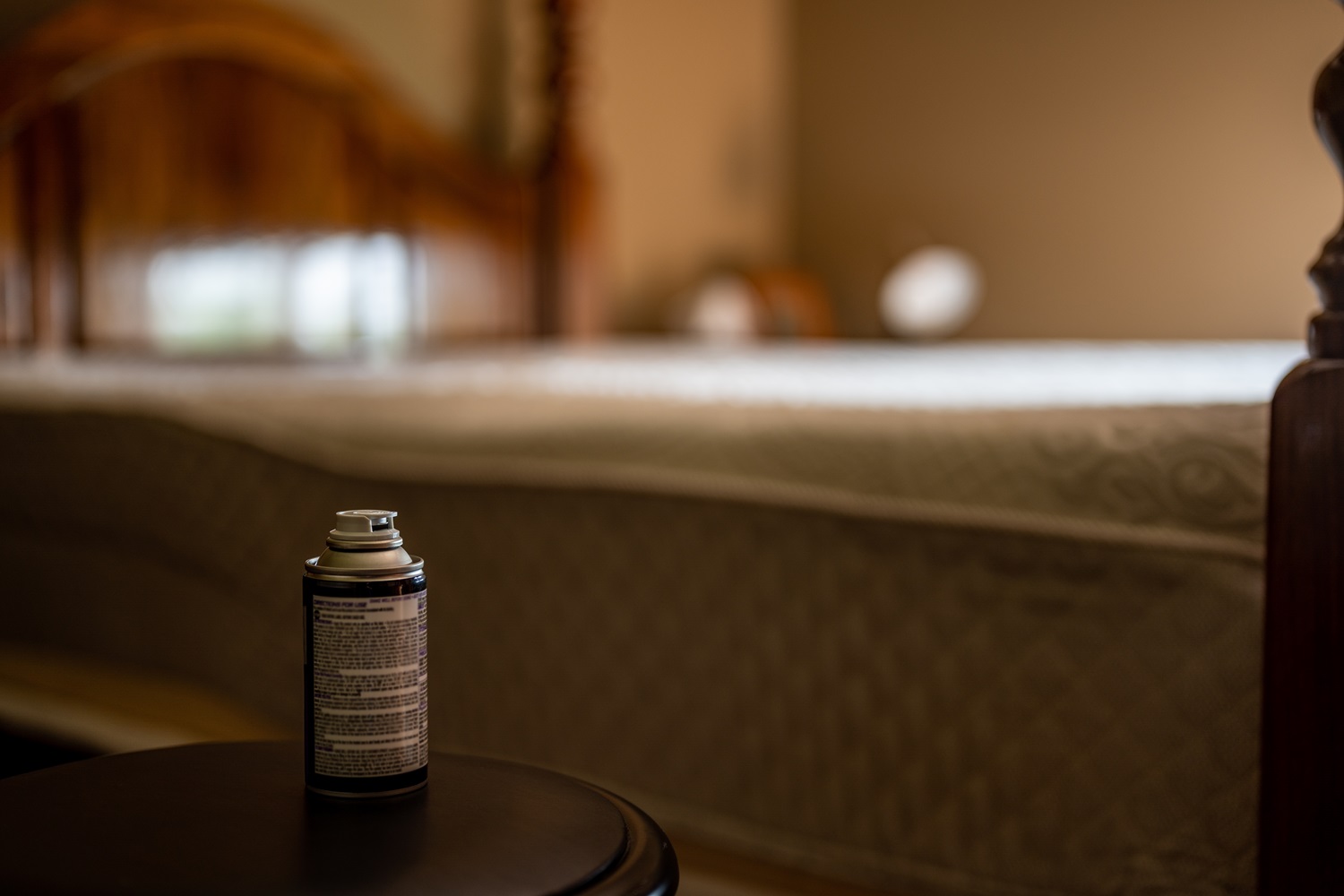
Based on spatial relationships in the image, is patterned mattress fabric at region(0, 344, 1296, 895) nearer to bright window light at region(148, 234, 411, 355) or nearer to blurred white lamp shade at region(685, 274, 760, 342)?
bright window light at region(148, 234, 411, 355)

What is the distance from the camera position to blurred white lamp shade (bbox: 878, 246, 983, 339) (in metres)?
3.27

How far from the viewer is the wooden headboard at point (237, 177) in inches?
70.0

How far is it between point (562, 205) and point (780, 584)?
6.09 ft

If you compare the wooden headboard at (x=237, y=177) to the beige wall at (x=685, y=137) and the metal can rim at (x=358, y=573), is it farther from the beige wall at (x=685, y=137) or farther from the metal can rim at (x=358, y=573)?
the metal can rim at (x=358, y=573)

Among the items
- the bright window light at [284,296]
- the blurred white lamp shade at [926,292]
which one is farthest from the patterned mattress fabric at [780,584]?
the blurred white lamp shade at [926,292]

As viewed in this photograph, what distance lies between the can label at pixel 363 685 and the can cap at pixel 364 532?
0.07 ft

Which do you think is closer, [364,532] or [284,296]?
[364,532]

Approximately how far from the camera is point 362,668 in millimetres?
524

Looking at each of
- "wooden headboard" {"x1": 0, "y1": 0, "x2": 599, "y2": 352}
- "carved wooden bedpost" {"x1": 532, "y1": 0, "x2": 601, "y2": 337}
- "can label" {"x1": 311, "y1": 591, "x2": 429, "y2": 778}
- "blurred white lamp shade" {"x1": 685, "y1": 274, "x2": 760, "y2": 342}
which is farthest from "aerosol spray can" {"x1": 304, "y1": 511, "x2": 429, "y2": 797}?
"blurred white lamp shade" {"x1": 685, "y1": 274, "x2": 760, "y2": 342}

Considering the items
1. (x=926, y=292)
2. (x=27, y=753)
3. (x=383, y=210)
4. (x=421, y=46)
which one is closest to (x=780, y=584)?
(x=27, y=753)

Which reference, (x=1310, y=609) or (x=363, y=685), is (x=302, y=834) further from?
(x=1310, y=609)

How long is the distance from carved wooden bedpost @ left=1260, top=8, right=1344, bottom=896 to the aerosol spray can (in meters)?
0.44

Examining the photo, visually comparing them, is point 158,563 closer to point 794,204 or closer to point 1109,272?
point 1109,272

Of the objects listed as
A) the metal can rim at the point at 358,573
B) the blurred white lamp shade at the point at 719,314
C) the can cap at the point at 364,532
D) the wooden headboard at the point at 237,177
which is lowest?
the metal can rim at the point at 358,573
